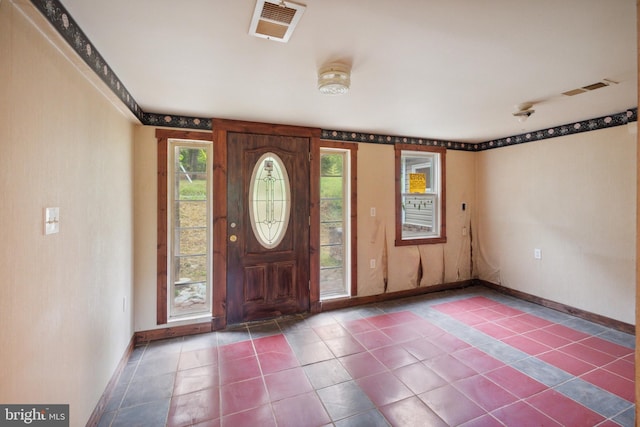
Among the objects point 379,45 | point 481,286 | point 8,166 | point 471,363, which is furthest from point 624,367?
point 8,166

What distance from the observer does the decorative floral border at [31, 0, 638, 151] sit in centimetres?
132

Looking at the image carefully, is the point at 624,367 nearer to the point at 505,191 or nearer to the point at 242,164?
the point at 505,191

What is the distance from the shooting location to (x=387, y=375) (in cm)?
228

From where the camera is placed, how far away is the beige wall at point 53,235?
3.46 ft

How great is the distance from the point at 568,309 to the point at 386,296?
2.10 meters

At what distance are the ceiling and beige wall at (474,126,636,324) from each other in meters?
0.64

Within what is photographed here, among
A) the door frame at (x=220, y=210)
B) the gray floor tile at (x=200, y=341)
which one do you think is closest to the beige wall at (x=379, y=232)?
the gray floor tile at (x=200, y=341)

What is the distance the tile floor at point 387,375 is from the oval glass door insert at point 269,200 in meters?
1.00

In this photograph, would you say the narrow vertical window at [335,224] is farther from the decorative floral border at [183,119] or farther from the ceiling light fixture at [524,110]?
the ceiling light fixture at [524,110]

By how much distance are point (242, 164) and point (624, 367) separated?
3817 millimetres

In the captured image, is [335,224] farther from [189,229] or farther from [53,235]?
[53,235]

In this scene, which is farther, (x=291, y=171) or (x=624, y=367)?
(x=291, y=171)

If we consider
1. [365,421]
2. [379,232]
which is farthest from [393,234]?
[365,421]

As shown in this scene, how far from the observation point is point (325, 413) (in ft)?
6.18
